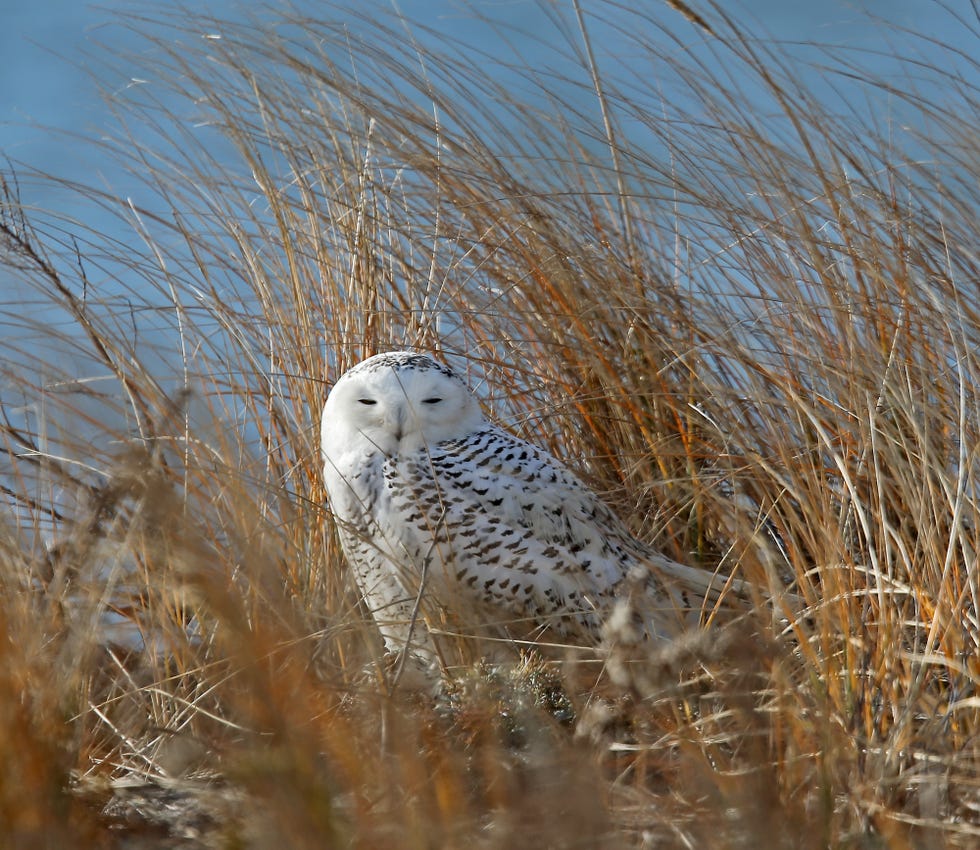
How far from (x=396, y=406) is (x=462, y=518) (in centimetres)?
26

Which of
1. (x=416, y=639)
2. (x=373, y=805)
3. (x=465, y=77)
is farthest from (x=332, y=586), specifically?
(x=465, y=77)

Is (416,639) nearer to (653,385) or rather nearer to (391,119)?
(653,385)

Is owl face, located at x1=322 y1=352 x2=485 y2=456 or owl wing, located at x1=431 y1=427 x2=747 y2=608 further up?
owl face, located at x1=322 y1=352 x2=485 y2=456

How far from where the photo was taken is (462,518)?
2.48 metres

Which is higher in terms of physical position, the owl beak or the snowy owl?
the owl beak

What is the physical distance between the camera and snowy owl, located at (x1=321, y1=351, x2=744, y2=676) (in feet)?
8.05

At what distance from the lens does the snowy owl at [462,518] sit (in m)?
2.45

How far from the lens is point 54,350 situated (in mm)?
2686

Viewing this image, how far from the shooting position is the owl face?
8.29 ft

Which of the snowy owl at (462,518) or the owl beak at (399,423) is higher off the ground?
the owl beak at (399,423)

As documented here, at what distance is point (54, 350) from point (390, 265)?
0.85 metres

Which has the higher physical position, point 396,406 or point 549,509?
point 396,406

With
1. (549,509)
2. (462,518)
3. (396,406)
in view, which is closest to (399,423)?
(396,406)

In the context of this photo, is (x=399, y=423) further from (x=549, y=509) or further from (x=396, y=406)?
(x=549, y=509)
